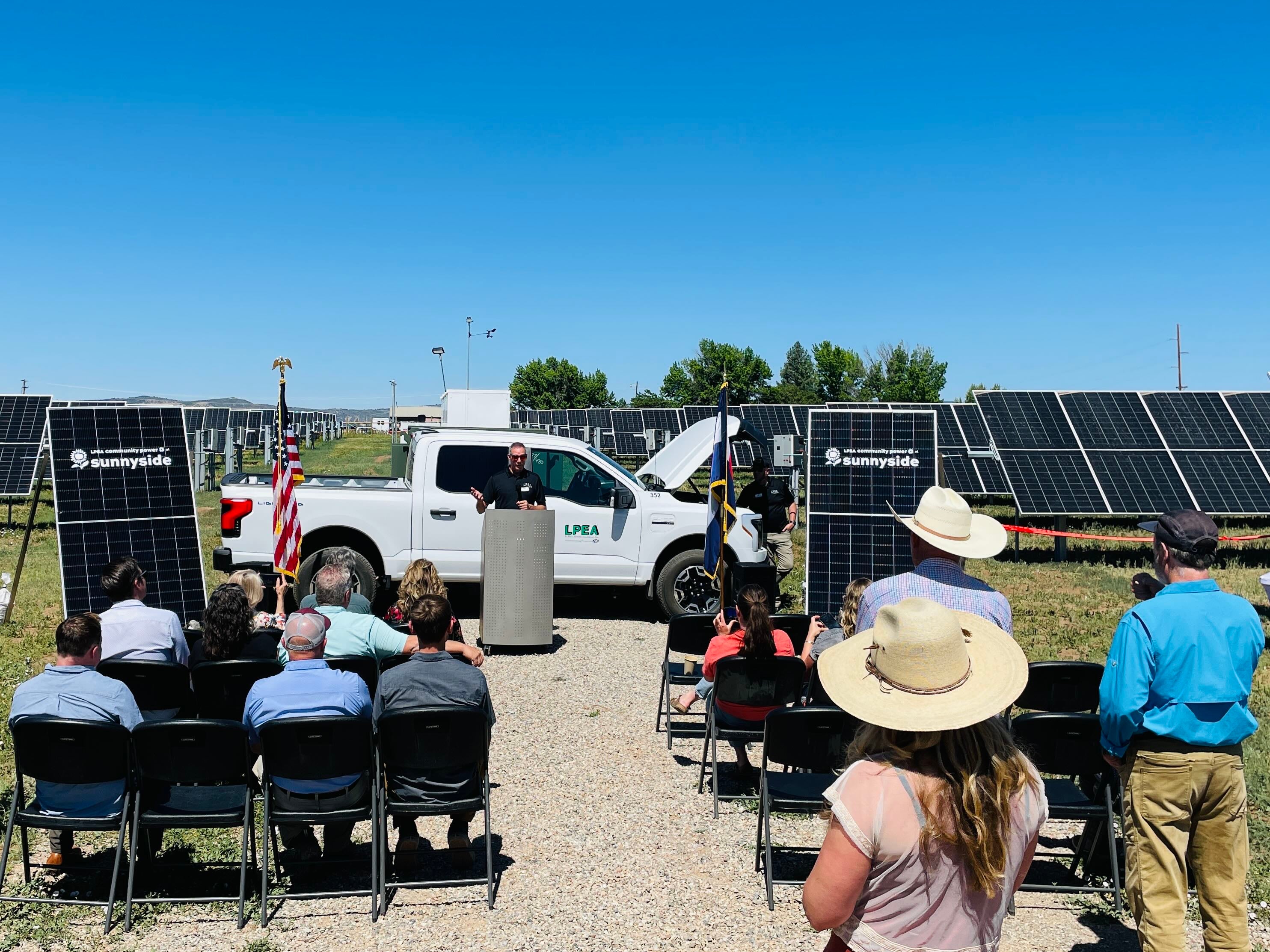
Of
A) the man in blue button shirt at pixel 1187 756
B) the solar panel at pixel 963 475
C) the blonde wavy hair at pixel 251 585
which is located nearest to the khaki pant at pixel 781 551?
the blonde wavy hair at pixel 251 585

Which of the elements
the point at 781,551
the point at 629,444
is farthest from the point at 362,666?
the point at 629,444

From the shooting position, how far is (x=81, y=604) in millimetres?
9688

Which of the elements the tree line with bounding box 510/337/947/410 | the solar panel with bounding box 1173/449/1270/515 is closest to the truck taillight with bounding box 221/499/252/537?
the solar panel with bounding box 1173/449/1270/515

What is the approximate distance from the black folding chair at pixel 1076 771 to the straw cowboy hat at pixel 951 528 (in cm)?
111

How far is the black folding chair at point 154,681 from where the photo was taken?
19.1 feet

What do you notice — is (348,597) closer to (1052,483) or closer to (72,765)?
(72,765)

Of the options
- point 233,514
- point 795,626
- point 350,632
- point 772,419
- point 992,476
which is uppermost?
point 772,419

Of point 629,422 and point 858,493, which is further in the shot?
point 629,422

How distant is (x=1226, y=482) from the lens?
1911cm

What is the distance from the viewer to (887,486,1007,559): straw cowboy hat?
4664mm

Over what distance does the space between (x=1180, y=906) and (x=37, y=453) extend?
2300 cm

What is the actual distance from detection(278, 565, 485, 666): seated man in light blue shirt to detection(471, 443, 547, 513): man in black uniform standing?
4.17m

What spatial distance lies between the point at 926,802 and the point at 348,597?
5328 millimetres

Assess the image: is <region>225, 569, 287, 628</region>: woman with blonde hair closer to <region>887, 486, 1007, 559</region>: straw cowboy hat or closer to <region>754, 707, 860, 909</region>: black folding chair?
<region>754, 707, 860, 909</region>: black folding chair
